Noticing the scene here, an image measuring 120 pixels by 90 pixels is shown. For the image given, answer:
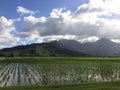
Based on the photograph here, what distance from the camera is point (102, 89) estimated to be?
1689 inches

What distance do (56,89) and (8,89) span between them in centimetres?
843

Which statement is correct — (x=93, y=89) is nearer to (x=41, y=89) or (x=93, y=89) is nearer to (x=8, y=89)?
(x=41, y=89)

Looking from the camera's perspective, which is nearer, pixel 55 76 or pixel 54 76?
pixel 54 76

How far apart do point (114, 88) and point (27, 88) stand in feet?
49.5

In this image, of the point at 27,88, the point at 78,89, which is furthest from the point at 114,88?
the point at 27,88

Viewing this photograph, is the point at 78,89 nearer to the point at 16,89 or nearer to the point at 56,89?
the point at 56,89

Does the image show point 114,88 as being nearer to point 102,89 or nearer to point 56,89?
point 102,89

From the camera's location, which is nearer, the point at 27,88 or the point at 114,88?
the point at 114,88

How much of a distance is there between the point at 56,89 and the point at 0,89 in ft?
32.4

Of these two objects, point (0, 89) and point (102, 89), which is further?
point (0, 89)

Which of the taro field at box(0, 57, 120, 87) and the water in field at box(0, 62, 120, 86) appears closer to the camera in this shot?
the taro field at box(0, 57, 120, 87)

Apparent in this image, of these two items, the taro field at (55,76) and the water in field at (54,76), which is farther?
the water in field at (54,76)

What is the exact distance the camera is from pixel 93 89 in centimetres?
4312

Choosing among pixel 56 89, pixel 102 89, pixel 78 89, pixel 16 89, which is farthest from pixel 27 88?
pixel 102 89
